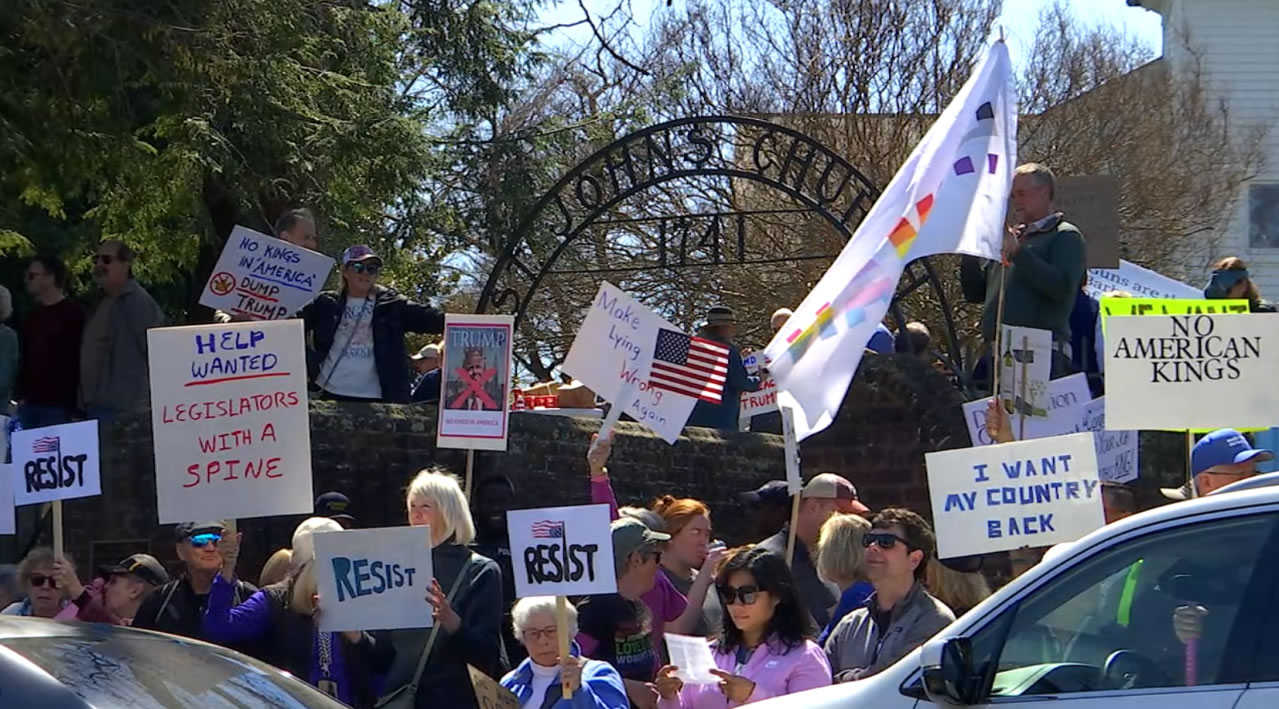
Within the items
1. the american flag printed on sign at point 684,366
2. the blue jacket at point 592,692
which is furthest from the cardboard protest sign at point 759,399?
the blue jacket at point 592,692

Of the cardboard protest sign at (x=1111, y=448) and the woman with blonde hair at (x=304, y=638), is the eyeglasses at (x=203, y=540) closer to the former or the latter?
the woman with blonde hair at (x=304, y=638)

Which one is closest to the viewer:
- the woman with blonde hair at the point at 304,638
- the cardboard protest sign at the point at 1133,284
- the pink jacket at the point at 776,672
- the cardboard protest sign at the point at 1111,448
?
the pink jacket at the point at 776,672

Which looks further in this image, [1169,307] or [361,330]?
[361,330]

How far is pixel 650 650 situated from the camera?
763 centimetres

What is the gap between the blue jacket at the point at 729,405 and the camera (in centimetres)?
1260

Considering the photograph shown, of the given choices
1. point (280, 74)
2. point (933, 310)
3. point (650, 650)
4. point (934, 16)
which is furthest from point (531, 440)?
point (934, 16)

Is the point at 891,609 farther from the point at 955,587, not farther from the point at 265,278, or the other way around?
the point at 265,278

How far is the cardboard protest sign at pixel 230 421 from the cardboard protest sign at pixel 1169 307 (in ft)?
11.5

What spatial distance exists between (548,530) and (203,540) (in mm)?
1507

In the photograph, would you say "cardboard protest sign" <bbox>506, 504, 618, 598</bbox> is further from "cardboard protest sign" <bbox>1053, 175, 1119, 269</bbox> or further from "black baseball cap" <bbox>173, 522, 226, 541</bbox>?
"cardboard protest sign" <bbox>1053, 175, 1119, 269</bbox>

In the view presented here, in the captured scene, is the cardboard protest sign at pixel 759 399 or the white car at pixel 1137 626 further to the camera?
the cardboard protest sign at pixel 759 399

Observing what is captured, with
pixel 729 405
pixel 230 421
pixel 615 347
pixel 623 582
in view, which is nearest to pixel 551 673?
pixel 623 582

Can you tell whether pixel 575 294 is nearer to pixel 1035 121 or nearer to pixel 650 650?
pixel 1035 121

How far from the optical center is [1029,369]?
29.3ft
